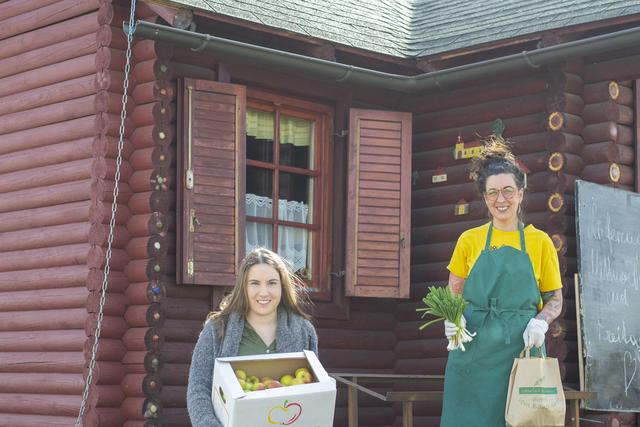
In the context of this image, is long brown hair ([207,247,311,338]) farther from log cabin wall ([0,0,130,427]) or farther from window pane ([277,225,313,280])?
window pane ([277,225,313,280])

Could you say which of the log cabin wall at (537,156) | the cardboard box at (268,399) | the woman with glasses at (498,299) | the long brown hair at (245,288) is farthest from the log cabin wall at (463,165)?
the cardboard box at (268,399)

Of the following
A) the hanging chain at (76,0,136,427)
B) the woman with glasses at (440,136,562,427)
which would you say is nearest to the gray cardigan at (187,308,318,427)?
the woman with glasses at (440,136,562,427)

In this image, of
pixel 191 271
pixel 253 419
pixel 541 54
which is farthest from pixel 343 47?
pixel 253 419

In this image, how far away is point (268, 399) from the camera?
4.46 m

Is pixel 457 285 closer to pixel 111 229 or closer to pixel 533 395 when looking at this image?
pixel 533 395

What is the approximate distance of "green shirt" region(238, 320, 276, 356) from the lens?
495 cm

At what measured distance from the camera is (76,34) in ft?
30.7

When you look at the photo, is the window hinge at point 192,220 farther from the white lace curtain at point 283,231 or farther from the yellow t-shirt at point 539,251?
the yellow t-shirt at point 539,251

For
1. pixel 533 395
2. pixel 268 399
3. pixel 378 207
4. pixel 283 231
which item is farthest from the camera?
pixel 378 207

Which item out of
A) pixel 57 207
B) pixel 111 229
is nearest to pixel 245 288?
pixel 111 229

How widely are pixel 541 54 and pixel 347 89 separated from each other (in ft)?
5.62

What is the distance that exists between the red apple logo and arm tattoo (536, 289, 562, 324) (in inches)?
70.5

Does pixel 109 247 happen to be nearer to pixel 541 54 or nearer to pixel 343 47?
pixel 343 47

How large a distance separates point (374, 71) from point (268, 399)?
554cm
